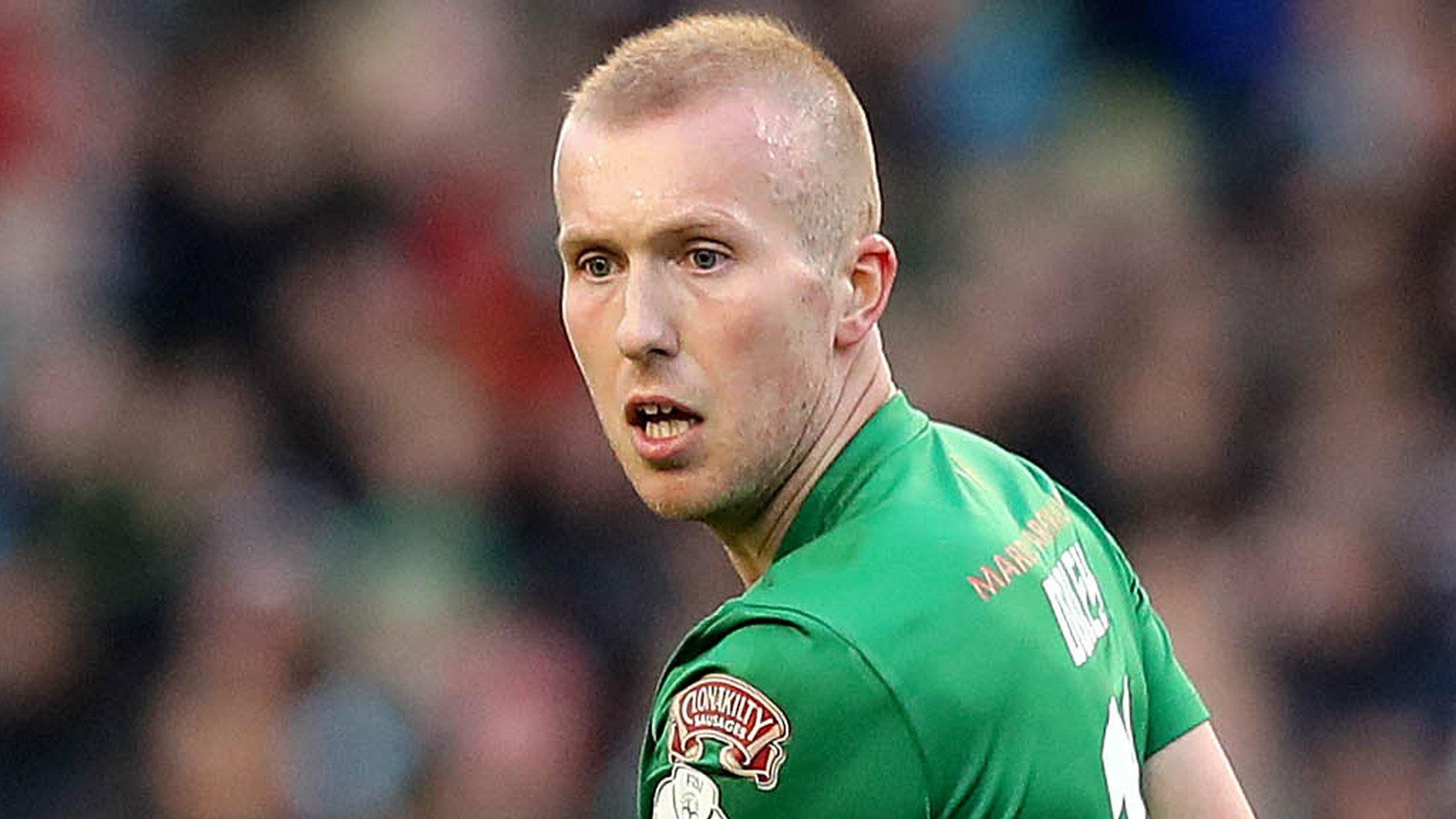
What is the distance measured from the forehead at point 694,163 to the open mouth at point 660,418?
21cm

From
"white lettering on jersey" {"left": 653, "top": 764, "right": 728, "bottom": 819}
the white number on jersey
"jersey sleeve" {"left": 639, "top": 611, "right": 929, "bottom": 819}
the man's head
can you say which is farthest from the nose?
the white number on jersey

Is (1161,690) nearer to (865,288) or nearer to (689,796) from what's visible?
(865,288)

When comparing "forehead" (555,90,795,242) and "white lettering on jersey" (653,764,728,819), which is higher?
"forehead" (555,90,795,242)

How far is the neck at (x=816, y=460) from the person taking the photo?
298cm

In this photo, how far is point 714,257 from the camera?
2.84 m

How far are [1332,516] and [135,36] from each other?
13.7 ft

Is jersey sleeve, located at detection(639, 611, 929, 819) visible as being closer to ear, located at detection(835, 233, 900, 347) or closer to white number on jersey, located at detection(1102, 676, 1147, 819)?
white number on jersey, located at detection(1102, 676, 1147, 819)

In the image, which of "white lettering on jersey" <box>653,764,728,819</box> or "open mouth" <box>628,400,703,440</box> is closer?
"white lettering on jersey" <box>653,764,728,819</box>

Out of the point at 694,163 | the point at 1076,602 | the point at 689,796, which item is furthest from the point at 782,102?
the point at 689,796

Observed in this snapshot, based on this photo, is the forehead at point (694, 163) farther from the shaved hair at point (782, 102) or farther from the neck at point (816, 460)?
the neck at point (816, 460)

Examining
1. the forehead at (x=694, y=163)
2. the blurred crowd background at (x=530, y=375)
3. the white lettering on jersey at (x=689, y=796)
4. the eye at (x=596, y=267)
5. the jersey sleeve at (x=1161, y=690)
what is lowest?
the blurred crowd background at (x=530, y=375)

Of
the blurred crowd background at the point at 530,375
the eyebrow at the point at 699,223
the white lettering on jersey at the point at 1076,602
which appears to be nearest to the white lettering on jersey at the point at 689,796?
the white lettering on jersey at the point at 1076,602

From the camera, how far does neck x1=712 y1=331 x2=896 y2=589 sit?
2.98m

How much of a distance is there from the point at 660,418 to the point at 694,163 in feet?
0.99
